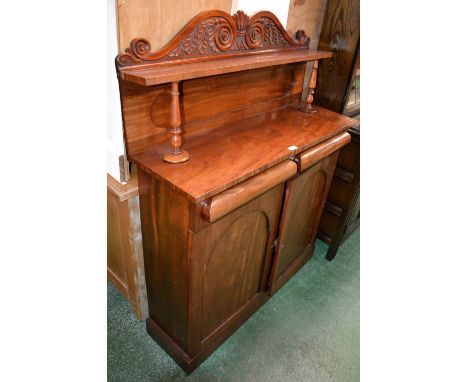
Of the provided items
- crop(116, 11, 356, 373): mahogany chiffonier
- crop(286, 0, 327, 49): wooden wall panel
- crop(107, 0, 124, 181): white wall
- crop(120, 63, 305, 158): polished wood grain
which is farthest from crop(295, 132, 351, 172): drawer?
crop(107, 0, 124, 181): white wall

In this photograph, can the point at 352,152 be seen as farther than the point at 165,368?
Yes

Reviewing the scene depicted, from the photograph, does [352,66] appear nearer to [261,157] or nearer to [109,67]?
[261,157]

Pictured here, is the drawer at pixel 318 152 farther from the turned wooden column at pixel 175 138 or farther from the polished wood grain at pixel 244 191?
the turned wooden column at pixel 175 138

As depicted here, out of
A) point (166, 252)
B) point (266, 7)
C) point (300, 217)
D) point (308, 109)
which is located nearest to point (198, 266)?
point (166, 252)

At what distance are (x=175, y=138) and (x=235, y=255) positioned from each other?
578 millimetres

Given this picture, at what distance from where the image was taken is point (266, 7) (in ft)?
4.76

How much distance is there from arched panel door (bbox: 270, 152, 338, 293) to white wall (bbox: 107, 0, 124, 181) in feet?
2.45

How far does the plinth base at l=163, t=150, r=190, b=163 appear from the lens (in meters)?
1.14

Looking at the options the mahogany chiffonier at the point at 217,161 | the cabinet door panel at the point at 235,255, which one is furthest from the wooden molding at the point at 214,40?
the cabinet door panel at the point at 235,255

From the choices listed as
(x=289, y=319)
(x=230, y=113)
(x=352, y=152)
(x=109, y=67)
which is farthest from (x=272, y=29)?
(x=289, y=319)

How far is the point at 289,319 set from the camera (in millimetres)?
1918

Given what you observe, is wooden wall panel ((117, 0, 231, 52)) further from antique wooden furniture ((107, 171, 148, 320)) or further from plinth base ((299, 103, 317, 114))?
plinth base ((299, 103, 317, 114))

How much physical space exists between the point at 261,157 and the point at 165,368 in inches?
46.6

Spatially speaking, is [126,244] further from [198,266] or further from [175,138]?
[175,138]
